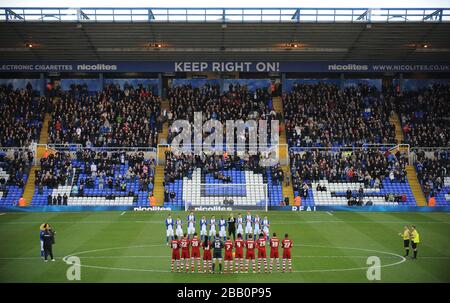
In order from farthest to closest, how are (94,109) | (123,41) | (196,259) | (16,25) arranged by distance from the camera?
(94,109) < (123,41) < (16,25) < (196,259)

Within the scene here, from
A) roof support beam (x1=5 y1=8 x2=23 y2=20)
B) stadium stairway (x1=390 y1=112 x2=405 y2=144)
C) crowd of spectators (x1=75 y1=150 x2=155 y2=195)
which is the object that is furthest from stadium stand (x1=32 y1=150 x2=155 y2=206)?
stadium stairway (x1=390 y1=112 x2=405 y2=144)

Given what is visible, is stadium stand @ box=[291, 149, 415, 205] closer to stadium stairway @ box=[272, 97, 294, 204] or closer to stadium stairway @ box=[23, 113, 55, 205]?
stadium stairway @ box=[272, 97, 294, 204]

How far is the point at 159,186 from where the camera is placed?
154 feet

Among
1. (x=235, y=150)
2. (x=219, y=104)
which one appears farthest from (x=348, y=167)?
(x=219, y=104)

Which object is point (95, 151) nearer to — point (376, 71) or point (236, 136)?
point (236, 136)

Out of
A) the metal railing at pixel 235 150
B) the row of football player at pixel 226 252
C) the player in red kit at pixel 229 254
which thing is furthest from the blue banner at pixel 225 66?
the player in red kit at pixel 229 254

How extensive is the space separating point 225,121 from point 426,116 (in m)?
18.1

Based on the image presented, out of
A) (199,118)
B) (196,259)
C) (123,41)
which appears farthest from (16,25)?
(196,259)

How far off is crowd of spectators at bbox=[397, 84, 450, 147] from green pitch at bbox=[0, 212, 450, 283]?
1107cm

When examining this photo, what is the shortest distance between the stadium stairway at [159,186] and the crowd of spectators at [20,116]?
11282 mm

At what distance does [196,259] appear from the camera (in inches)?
902

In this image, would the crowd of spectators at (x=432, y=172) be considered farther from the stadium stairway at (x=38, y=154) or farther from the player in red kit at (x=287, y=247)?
the stadium stairway at (x=38, y=154)

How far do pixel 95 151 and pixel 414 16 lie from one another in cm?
2774

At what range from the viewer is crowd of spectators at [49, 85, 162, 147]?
5012 cm
